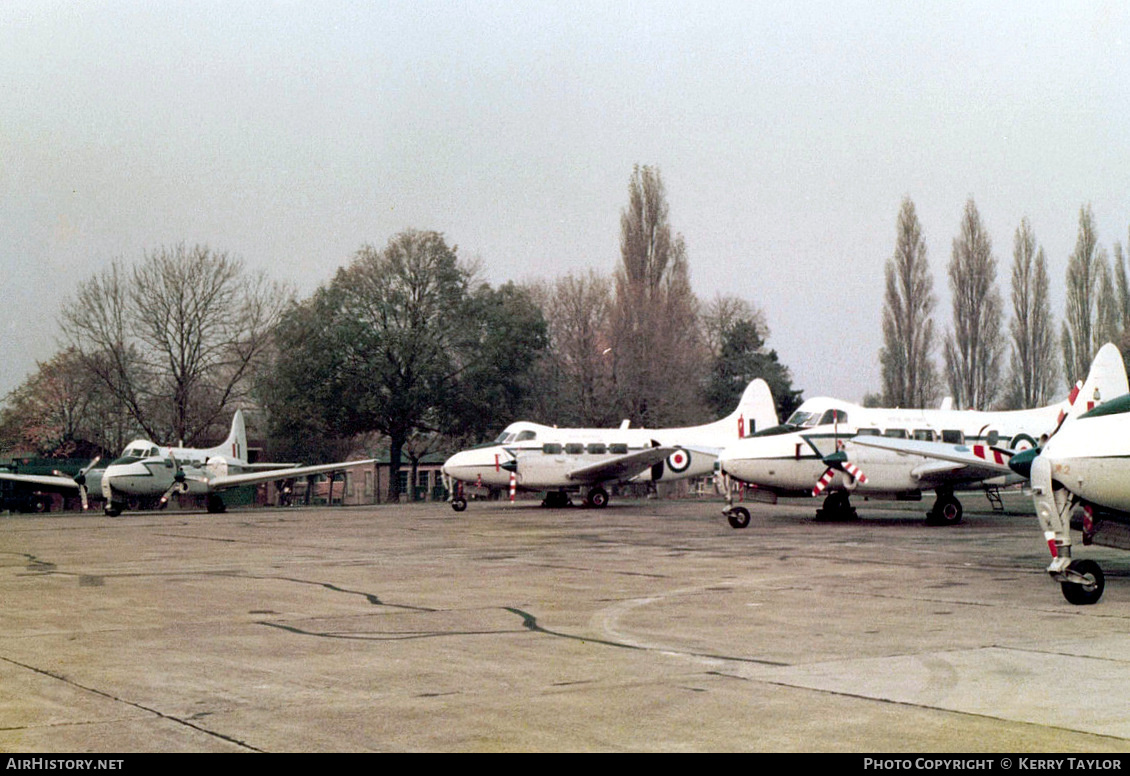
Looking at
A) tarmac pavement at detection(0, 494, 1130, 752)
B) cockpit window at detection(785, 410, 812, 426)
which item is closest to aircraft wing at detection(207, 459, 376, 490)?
cockpit window at detection(785, 410, 812, 426)

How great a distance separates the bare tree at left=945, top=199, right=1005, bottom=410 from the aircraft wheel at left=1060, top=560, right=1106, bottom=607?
5769 centimetres

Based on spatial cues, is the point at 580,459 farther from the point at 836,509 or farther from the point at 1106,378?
the point at 1106,378

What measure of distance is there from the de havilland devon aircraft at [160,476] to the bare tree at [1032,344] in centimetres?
4464

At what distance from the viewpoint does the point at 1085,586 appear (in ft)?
35.4

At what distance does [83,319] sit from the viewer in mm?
59438

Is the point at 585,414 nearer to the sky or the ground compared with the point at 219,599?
nearer to the sky

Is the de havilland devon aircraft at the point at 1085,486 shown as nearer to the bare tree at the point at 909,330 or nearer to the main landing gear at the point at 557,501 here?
the main landing gear at the point at 557,501

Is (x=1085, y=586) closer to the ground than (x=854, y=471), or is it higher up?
closer to the ground

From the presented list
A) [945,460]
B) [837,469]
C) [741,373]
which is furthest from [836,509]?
[741,373]

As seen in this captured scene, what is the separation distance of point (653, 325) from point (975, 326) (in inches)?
788

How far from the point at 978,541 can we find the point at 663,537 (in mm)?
5852

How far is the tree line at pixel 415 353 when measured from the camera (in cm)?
5891
